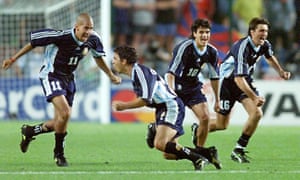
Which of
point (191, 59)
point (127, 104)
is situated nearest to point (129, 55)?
point (127, 104)

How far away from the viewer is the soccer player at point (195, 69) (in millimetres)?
13430

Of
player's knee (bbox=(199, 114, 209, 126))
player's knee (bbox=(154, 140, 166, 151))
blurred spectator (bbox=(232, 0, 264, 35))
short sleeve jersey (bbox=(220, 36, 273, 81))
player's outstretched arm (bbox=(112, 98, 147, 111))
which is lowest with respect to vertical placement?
player's knee (bbox=(154, 140, 166, 151))

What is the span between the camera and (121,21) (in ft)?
80.7

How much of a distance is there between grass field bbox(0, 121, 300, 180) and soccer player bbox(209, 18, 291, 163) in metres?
0.42

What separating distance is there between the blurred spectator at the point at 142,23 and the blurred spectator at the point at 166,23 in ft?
0.46

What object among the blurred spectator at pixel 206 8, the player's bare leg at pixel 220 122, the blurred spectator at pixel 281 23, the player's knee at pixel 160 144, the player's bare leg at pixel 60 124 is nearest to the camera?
the player's knee at pixel 160 144

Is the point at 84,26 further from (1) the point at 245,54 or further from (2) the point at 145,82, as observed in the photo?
(1) the point at 245,54

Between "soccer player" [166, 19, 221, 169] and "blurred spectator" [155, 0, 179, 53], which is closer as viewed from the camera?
"soccer player" [166, 19, 221, 169]

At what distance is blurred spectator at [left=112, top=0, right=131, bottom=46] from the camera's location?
24453 mm

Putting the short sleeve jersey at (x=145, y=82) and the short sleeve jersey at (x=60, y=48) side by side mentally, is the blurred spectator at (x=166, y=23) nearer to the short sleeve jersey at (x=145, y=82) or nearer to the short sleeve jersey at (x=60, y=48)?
the short sleeve jersey at (x=60, y=48)

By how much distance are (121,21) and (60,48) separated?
449 inches

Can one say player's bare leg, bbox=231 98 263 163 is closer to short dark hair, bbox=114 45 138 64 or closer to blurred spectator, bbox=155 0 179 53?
short dark hair, bbox=114 45 138 64

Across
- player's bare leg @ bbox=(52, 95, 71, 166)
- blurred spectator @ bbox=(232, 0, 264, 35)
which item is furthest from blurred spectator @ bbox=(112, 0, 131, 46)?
player's bare leg @ bbox=(52, 95, 71, 166)

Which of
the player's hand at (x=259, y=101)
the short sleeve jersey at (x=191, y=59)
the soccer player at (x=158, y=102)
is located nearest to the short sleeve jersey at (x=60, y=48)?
the short sleeve jersey at (x=191, y=59)
